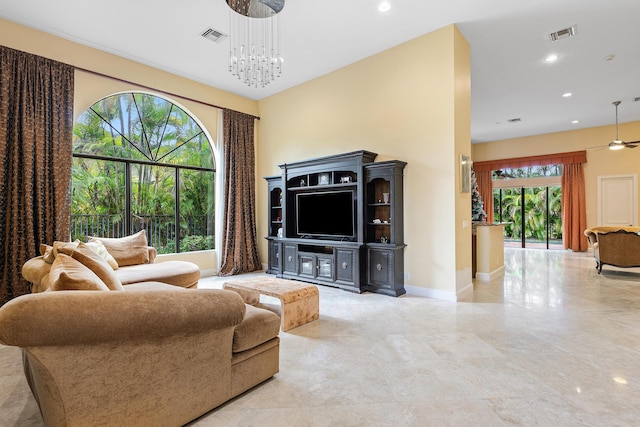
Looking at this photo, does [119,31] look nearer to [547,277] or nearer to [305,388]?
[305,388]

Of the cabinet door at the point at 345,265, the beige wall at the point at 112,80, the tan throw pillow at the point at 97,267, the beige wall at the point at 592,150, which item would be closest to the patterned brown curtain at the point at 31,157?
the beige wall at the point at 112,80

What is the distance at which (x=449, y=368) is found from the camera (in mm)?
2443

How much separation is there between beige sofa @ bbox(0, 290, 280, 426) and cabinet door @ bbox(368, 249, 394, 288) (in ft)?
9.66

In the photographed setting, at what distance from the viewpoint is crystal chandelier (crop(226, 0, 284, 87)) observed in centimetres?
356

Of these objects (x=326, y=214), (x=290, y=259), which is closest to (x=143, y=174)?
(x=290, y=259)

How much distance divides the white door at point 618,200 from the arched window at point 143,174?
398 inches

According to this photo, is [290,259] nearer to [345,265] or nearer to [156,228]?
[345,265]

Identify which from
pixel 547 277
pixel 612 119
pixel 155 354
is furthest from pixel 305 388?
pixel 612 119

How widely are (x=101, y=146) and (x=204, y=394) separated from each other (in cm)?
466

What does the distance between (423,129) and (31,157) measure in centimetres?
520

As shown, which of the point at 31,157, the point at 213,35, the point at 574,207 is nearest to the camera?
the point at 31,157

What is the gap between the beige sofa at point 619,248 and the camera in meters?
5.62

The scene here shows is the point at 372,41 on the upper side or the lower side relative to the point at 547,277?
upper

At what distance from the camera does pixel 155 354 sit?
1606 millimetres
